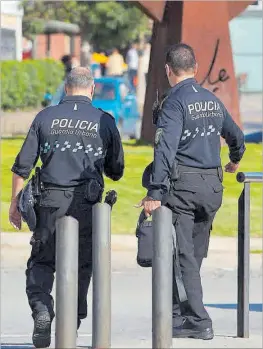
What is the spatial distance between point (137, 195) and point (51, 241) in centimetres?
756

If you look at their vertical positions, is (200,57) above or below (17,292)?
above

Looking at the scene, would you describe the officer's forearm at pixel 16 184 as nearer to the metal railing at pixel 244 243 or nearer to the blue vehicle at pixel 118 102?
the metal railing at pixel 244 243

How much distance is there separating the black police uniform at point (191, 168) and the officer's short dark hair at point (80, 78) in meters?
0.50

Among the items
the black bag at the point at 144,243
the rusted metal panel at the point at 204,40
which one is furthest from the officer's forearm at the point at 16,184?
the rusted metal panel at the point at 204,40

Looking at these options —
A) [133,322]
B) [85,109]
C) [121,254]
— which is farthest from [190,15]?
[85,109]

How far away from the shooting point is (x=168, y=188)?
25.5ft

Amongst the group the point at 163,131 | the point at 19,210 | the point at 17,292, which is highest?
the point at 163,131

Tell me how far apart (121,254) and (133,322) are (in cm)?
298

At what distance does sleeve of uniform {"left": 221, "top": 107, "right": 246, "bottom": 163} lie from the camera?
26.9 feet

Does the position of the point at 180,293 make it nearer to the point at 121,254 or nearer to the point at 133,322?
the point at 133,322

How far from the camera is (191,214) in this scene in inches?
316

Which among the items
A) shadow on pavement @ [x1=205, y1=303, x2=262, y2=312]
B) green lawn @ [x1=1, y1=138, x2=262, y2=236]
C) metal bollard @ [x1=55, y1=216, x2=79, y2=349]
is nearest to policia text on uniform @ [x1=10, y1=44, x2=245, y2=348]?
metal bollard @ [x1=55, y1=216, x2=79, y2=349]

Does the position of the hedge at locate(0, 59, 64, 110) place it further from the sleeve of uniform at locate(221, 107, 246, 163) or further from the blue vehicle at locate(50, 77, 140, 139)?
the sleeve of uniform at locate(221, 107, 246, 163)

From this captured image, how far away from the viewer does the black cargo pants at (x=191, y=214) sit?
7945mm
